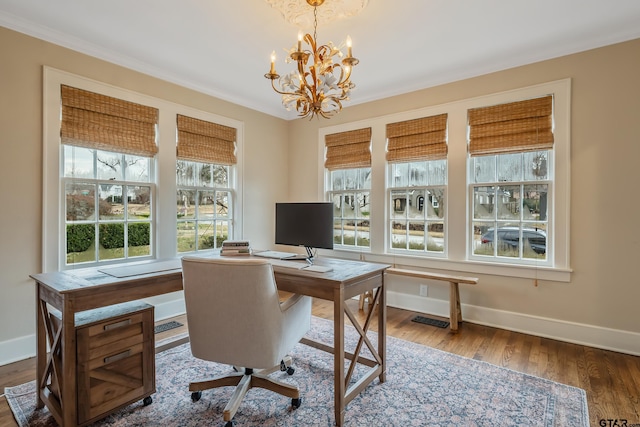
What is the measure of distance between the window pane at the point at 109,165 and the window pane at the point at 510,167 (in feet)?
12.6

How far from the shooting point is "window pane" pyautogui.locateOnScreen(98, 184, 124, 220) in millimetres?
3098

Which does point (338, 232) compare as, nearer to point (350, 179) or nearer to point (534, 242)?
point (350, 179)

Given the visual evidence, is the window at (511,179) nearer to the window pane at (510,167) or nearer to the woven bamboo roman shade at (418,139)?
the window pane at (510,167)

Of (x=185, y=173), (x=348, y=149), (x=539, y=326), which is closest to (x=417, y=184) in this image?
(x=348, y=149)

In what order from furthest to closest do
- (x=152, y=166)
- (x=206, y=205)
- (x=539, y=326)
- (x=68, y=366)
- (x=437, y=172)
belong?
(x=206, y=205) < (x=437, y=172) < (x=152, y=166) < (x=539, y=326) < (x=68, y=366)

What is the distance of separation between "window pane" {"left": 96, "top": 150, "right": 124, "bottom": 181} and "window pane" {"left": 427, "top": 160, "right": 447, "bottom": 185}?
3311mm

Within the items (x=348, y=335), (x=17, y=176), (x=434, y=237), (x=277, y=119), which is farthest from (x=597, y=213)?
(x=17, y=176)

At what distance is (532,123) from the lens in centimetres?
307

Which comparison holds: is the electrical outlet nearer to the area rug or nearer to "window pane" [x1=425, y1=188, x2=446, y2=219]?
"window pane" [x1=425, y1=188, x2=446, y2=219]

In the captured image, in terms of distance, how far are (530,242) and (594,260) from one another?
50 cm

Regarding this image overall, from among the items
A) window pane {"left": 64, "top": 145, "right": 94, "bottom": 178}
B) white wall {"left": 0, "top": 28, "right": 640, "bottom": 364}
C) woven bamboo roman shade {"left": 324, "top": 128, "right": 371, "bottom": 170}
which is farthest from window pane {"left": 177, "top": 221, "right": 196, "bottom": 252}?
woven bamboo roman shade {"left": 324, "top": 128, "right": 371, "bottom": 170}

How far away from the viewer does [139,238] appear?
3357 mm

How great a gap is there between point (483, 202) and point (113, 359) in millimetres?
3453

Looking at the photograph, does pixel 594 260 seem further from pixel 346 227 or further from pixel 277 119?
pixel 277 119
